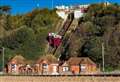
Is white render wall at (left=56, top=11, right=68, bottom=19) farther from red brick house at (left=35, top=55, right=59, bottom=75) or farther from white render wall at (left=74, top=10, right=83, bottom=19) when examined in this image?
red brick house at (left=35, top=55, right=59, bottom=75)

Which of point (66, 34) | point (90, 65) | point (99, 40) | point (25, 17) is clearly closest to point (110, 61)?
point (90, 65)

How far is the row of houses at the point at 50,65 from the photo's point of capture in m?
77.1

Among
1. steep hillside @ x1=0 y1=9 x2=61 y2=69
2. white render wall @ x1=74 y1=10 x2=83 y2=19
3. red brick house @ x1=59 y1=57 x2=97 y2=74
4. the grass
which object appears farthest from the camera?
white render wall @ x1=74 y1=10 x2=83 y2=19

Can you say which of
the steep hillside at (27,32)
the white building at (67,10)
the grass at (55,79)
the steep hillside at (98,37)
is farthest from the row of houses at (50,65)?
the white building at (67,10)

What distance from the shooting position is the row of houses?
77125mm

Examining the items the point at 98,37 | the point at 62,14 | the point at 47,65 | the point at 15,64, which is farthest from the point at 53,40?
the point at 62,14

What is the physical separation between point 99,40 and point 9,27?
31.8m

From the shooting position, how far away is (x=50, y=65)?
80750 millimetres

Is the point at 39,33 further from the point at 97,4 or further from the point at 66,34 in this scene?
the point at 97,4

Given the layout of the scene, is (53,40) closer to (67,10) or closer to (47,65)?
(47,65)

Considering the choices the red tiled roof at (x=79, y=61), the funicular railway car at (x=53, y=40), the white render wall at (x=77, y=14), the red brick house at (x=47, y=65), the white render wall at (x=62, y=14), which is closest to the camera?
the red tiled roof at (x=79, y=61)

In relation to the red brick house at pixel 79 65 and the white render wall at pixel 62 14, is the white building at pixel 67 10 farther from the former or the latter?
the red brick house at pixel 79 65

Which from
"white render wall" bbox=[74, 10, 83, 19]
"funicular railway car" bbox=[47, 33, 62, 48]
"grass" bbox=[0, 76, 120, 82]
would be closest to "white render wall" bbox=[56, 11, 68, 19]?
"white render wall" bbox=[74, 10, 83, 19]

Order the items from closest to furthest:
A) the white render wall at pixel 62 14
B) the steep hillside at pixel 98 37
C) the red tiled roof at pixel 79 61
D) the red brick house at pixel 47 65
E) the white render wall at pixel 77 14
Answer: the red tiled roof at pixel 79 61 < the steep hillside at pixel 98 37 < the red brick house at pixel 47 65 < the white render wall at pixel 77 14 < the white render wall at pixel 62 14
